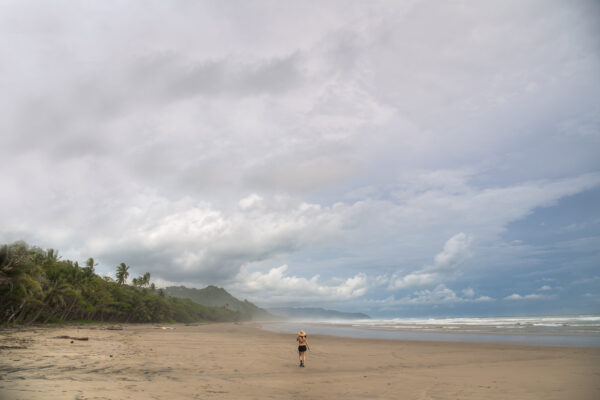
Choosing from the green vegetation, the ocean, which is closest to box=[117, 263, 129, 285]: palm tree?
the green vegetation

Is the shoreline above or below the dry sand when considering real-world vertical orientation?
below

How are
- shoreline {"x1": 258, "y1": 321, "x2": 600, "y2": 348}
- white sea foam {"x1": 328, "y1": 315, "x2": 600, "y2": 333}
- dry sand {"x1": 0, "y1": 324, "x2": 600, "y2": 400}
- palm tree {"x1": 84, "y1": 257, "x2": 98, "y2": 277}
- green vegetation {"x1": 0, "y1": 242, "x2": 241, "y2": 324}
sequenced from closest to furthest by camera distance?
dry sand {"x1": 0, "y1": 324, "x2": 600, "y2": 400} < shoreline {"x1": 258, "y1": 321, "x2": 600, "y2": 348} < green vegetation {"x1": 0, "y1": 242, "x2": 241, "y2": 324} < white sea foam {"x1": 328, "y1": 315, "x2": 600, "y2": 333} < palm tree {"x1": 84, "y1": 257, "x2": 98, "y2": 277}

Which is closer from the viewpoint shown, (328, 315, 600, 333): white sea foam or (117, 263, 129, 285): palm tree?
(328, 315, 600, 333): white sea foam

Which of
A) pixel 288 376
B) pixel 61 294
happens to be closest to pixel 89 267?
pixel 61 294

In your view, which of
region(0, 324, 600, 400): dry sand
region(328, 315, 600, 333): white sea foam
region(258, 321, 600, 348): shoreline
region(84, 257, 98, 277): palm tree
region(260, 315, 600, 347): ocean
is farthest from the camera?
region(84, 257, 98, 277): palm tree

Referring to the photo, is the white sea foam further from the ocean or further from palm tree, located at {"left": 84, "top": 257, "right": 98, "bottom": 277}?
palm tree, located at {"left": 84, "top": 257, "right": 98, "bottom": 277}

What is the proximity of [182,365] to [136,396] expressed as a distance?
18.5 ft

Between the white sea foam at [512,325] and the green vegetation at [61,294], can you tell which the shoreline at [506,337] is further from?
the green vegetation at [61,294]

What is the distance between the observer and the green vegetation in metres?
34.4

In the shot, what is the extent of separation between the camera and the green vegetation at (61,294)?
113 ft

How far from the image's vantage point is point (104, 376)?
32.8 feet

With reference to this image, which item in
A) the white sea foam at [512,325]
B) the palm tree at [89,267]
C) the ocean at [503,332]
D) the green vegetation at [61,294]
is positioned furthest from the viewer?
the palm tree at [89,267]

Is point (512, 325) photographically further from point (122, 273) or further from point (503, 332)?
point (122, 273)

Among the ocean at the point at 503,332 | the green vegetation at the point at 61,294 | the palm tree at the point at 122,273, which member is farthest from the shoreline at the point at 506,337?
the palm tree at the point at 122,273
